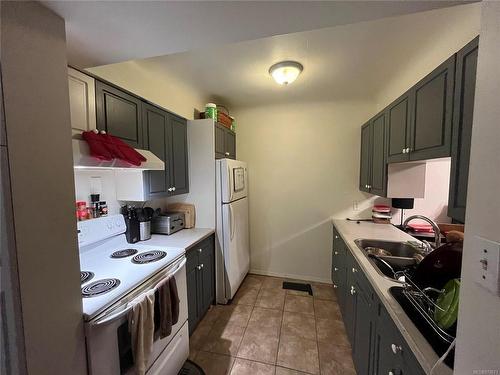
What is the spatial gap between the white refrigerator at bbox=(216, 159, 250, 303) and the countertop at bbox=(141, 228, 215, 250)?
0.20m

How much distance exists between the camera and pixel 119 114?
58.2 inches

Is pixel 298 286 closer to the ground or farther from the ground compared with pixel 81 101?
closer to the ground

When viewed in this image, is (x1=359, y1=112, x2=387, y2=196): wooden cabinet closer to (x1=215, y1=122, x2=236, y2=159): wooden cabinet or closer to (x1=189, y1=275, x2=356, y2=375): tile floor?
(x1=189, y1=275, x2=356, y2=375): tile floor

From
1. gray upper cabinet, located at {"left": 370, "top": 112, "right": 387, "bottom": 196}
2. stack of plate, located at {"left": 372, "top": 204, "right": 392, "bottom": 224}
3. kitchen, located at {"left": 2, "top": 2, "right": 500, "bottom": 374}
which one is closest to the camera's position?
kitchen, located at {"left": 2, "top": 2, "right": 500, "bottom": 374}

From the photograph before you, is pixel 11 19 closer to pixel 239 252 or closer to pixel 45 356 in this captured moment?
pixel 45 356

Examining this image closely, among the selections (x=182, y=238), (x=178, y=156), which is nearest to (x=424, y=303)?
(x=182, y=238)

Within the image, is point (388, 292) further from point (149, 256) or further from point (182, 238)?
point (182, 238)

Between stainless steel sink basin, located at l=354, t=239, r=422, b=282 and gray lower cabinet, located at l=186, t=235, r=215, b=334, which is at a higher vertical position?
stainless steel sink basin, located at l=354, t=239, r=422, b=282

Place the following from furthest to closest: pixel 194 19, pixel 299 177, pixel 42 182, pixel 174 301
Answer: pixel 299 177
pixel 174 301
pixel 194 19
pixel 42 182

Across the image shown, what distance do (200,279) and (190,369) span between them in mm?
684

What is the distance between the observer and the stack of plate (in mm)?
2455

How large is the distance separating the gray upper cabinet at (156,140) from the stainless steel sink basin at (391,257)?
6.03 feet

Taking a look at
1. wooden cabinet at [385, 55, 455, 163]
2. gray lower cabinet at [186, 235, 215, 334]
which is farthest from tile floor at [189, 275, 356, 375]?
wooden cabinet at [385, 55, 455, 163]

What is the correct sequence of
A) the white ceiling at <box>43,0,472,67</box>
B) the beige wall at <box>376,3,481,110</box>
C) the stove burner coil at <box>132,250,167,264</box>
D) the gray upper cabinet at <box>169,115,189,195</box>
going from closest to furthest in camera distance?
the white ceiling at <box>43,0,472,67</box>, the beige wall at <box>376,3,481,110</box>, the stove burner coil at <box>132,250,167,264</box>, the gray upper cabinet at <box>169,115,189,195</box>
